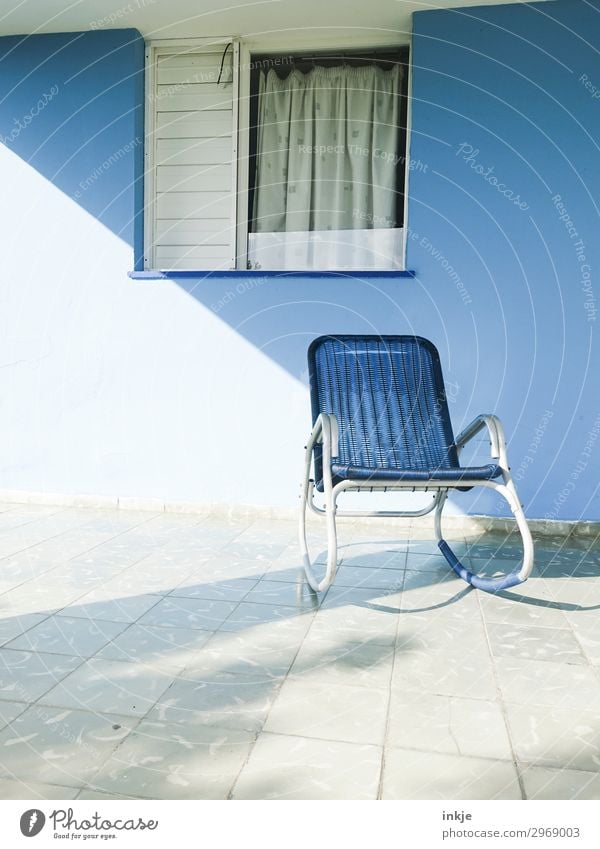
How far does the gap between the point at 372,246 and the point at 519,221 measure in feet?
2.40

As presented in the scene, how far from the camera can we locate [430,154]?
10.8 feet

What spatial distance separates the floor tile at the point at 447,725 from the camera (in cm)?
134

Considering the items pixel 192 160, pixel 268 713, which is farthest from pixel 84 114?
pixel 268 713

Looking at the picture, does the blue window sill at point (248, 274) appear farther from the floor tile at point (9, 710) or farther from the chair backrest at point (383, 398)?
the floor tile at point (9, 710)

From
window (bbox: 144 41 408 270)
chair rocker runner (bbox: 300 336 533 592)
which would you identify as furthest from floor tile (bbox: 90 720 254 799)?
window (bbox: 144 41 408 270)

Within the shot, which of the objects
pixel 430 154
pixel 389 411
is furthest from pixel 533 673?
pixel 430 154

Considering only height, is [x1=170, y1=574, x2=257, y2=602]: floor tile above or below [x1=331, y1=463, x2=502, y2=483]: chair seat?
below

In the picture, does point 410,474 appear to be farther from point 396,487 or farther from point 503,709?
point 503,709

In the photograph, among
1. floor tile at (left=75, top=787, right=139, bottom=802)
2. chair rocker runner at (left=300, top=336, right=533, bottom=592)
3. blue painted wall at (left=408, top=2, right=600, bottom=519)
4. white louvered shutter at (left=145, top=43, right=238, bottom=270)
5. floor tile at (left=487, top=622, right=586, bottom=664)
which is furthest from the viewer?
white louvered shutter at (left=145, top=43, right=238, bottom=270)

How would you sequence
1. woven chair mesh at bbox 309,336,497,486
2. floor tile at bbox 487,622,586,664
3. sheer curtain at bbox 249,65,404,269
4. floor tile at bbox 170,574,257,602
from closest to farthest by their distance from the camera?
floor tile at bbox 487,622,586,664 < floor tile at bbox 170,574,257,602 < woven chair mesh at bbox 309,336,497,486 < sheer curtain at bbox 249,65,404,269

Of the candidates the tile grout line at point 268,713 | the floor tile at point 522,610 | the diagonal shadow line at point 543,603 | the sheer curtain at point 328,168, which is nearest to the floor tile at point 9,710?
the tile grout line at point 268,713

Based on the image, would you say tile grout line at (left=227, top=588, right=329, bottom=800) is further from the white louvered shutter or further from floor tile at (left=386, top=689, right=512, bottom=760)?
the white louvered shutter

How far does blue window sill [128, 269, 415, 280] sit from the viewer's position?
332 cm

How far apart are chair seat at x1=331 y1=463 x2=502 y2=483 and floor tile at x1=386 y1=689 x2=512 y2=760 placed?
738 mm
